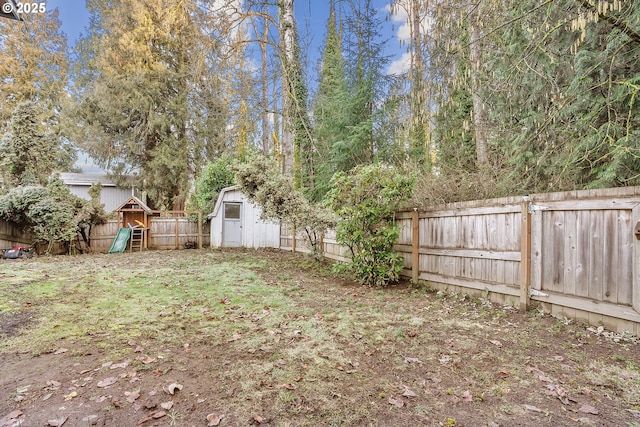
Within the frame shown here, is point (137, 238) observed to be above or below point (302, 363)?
above

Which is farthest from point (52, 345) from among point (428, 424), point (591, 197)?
point (591, 197)

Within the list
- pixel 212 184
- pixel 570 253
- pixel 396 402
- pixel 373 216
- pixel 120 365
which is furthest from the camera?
pixel 212 184

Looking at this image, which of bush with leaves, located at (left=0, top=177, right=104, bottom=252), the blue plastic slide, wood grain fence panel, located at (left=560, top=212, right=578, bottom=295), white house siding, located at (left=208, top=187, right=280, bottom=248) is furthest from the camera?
white house siding, located at (left=208, top=187, right=280, bottom=248)

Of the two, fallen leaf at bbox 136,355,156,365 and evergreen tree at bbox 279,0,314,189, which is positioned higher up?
evergreen tree at bbox 279,0,314,189

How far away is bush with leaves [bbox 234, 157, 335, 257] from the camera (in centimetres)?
767

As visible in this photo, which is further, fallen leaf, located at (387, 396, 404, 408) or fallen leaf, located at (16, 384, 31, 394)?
fallen leaf, located at (16, 384, 31, 394)

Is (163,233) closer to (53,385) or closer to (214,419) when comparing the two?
(53,385)

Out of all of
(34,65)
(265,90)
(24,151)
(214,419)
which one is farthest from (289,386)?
(34,65)

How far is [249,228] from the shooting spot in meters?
13.0

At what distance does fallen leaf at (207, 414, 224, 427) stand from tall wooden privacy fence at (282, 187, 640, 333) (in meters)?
3.90

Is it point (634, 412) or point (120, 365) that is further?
point (120, 365)

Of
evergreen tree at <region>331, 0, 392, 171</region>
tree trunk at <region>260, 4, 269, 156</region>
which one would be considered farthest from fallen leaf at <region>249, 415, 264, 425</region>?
tree trunk at <region>260, 4, 269, 156</region>

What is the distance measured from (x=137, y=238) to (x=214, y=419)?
40.1 feet

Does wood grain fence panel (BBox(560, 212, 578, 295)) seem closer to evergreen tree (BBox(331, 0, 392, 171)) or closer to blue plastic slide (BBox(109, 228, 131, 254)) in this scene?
evergreen tree (BBox(331, 0, 392, 171))
